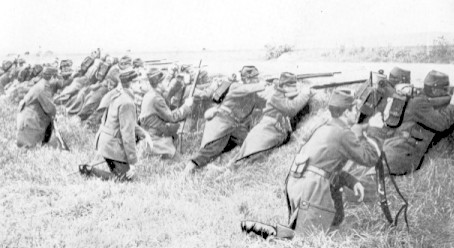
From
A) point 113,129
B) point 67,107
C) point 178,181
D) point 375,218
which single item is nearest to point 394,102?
point 375,218

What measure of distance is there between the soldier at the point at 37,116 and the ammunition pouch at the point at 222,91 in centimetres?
363

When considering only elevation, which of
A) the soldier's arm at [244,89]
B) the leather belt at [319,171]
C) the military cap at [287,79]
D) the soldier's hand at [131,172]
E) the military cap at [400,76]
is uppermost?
the military cap at [400,76]

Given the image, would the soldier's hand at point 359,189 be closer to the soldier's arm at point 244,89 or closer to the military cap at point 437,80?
the military cap at point 437,80

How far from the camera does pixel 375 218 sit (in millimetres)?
5188

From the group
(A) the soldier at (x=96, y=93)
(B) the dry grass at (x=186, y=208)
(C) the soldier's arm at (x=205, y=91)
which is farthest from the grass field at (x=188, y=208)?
(A) the soldier at (x=96, y=93)

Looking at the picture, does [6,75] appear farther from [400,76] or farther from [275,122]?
[400,76]

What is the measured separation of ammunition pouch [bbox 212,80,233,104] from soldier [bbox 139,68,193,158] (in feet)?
2.11

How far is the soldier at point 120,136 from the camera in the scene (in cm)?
735

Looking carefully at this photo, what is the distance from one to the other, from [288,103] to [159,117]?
244 cm

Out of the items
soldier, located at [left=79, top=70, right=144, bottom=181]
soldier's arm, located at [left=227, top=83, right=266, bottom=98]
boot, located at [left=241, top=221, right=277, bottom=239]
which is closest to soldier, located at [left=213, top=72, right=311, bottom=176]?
soldier's arm, located at [left=227, top=83, right=266, bottom=98]

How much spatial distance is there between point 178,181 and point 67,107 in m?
5.68

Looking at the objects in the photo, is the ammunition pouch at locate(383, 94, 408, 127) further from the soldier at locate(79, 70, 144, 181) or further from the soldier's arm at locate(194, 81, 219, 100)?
the soldier at locate(79, 70, 144, 181)

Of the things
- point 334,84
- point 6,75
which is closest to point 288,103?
point 334,84

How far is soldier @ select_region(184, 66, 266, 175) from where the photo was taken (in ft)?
23.8
